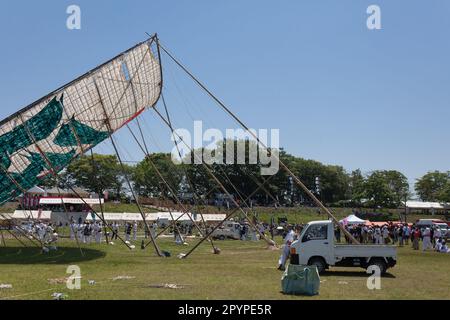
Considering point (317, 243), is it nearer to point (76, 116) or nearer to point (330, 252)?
point (330, 252)

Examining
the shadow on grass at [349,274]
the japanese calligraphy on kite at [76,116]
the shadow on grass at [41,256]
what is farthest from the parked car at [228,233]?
the shadow on grass at [349,274]

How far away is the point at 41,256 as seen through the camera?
30.5 metres

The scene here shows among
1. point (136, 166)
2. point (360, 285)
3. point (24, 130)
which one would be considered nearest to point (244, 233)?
point (24, 130)

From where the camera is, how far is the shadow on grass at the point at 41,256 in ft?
90.3

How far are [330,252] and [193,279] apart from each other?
605cm

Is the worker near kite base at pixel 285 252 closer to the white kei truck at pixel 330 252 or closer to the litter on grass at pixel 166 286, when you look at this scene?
the white kei truck at pixel 330 252

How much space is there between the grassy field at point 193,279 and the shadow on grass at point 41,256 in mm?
54

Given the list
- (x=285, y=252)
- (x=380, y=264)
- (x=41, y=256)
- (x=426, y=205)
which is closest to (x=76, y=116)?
(x=41, y=256)

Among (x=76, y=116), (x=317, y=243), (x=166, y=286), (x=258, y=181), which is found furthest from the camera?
(x=258, y=181)

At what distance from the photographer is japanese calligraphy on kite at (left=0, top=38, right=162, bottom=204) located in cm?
2825

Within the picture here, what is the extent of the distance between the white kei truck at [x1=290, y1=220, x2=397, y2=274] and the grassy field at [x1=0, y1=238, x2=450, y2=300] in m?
0.57

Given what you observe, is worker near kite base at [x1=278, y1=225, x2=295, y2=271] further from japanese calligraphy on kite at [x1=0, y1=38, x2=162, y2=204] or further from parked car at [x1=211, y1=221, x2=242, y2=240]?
parked car at [x1=211, y1=221, x2=242, y2=240]

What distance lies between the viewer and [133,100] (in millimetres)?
36781
